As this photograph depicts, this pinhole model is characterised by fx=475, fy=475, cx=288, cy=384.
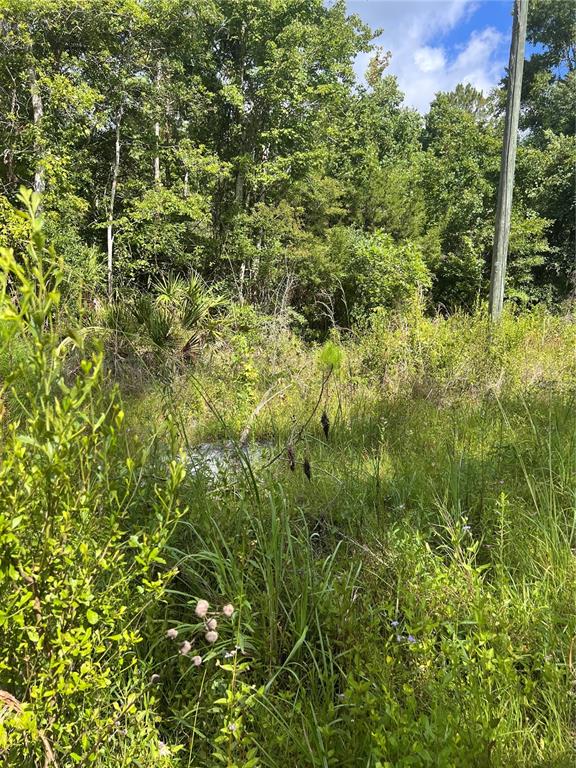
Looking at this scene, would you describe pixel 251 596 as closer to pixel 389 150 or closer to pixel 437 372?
pixel 437 372

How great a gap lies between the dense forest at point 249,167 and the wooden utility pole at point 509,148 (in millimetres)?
960

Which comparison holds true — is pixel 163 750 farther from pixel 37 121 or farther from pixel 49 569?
pixel 37 121

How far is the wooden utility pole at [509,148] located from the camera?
5852 millimetres

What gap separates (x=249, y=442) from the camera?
2764mm

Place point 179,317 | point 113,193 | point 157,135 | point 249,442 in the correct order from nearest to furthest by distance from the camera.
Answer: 1. point 249,442
2. point 179,317
3. point 113,193
4. point 157,135

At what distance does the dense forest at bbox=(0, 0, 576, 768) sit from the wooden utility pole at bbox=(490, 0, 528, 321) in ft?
0.36

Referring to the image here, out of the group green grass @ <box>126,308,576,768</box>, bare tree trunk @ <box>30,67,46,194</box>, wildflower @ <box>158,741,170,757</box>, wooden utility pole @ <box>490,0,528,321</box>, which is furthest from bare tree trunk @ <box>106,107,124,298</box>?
wildflower @ <box>158,741,170,757</box>

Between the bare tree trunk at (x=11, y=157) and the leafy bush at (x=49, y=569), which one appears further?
the bare tree trunk at (x=11, y=157)

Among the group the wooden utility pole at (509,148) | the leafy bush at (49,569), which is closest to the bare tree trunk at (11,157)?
the wooden utility pole at (509,148)

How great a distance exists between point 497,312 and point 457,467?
Result: 4.64m

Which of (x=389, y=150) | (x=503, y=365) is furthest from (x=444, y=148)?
(x=503, y=365)

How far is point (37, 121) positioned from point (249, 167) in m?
4.36

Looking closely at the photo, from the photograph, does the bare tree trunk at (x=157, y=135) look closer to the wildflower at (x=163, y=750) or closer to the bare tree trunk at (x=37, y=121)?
the bare tree trunk at (x=37, y=121)

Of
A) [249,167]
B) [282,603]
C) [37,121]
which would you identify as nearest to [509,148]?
[249,167]
